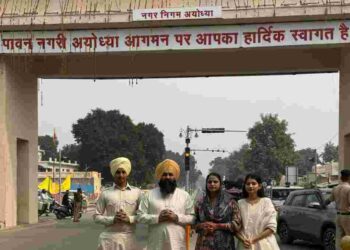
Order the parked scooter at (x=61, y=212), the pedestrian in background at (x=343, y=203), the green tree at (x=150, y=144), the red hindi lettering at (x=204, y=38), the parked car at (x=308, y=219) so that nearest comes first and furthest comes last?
the pedestrian in background at (x=343, y=203) < the parked car at (x=308, y=219) < the red hindi lettering at (x=204, y=38) < the parked scooter at (x=61, y=212) < the green tree at (x=150, y=144)

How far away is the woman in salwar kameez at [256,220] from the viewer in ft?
20.5

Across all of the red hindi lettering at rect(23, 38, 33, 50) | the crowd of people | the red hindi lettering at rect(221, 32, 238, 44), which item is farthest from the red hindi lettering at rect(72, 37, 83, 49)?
the crowd of people

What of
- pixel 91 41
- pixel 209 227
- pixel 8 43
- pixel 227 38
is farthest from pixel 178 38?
pixel 209 227

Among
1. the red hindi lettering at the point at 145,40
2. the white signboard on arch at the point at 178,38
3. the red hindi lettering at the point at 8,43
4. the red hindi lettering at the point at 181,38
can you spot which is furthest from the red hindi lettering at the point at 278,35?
the red hindi lettering at the point at 8,43

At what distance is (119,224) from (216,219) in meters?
1.01

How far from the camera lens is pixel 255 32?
18.3m

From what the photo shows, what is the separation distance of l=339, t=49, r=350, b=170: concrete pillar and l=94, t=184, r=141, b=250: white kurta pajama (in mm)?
13865

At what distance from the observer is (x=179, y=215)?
20.3 ft

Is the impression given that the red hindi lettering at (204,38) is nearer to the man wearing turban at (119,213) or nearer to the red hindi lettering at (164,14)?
the red hindi lettering at (164,14)

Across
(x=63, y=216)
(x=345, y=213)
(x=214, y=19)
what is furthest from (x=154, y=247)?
(x=63, y=216)

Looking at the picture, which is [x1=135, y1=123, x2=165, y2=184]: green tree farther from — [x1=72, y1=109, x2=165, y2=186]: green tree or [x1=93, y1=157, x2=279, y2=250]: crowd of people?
[x1=93, y1=157, x2=279, y2=250]: crowd of people

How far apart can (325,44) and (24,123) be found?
35.0 feet

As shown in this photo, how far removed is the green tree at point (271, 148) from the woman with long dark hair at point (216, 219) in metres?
79.2

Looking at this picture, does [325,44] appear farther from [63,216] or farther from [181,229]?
[63,216]
